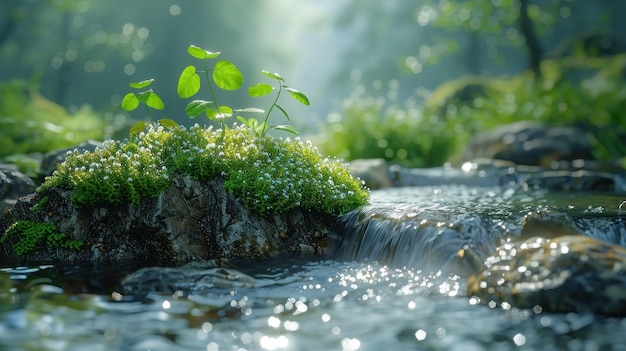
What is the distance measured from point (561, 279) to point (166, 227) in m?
4.07

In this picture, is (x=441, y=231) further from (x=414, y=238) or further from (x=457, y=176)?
(x=457, y=176)

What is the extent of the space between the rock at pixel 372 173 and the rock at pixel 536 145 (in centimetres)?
381

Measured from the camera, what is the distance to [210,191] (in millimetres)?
6992

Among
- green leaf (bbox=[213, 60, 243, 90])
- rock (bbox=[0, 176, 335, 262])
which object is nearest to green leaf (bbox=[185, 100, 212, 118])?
green leaf (bbox=[213, 60, 243, 90])

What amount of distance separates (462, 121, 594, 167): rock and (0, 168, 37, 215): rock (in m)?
10.4

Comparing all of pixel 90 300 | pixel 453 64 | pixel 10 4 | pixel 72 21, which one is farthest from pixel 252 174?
pixel 453 64

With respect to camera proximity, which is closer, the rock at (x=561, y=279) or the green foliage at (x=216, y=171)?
the rock at (x=561, y=279)

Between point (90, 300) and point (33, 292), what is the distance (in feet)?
1.89

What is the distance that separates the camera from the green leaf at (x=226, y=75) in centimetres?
734

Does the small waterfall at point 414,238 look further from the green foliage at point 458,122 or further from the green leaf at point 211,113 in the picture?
the green foliage at point 458,122

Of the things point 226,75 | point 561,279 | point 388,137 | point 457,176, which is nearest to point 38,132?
point 226,75

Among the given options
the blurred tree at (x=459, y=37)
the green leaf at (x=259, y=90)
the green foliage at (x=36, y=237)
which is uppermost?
the blurred tree at (x=459, y=37)

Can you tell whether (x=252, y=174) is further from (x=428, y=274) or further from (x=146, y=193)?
(x=428, y=274)

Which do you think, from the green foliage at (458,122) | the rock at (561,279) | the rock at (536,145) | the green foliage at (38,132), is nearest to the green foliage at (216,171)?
the rock at (561,279)
